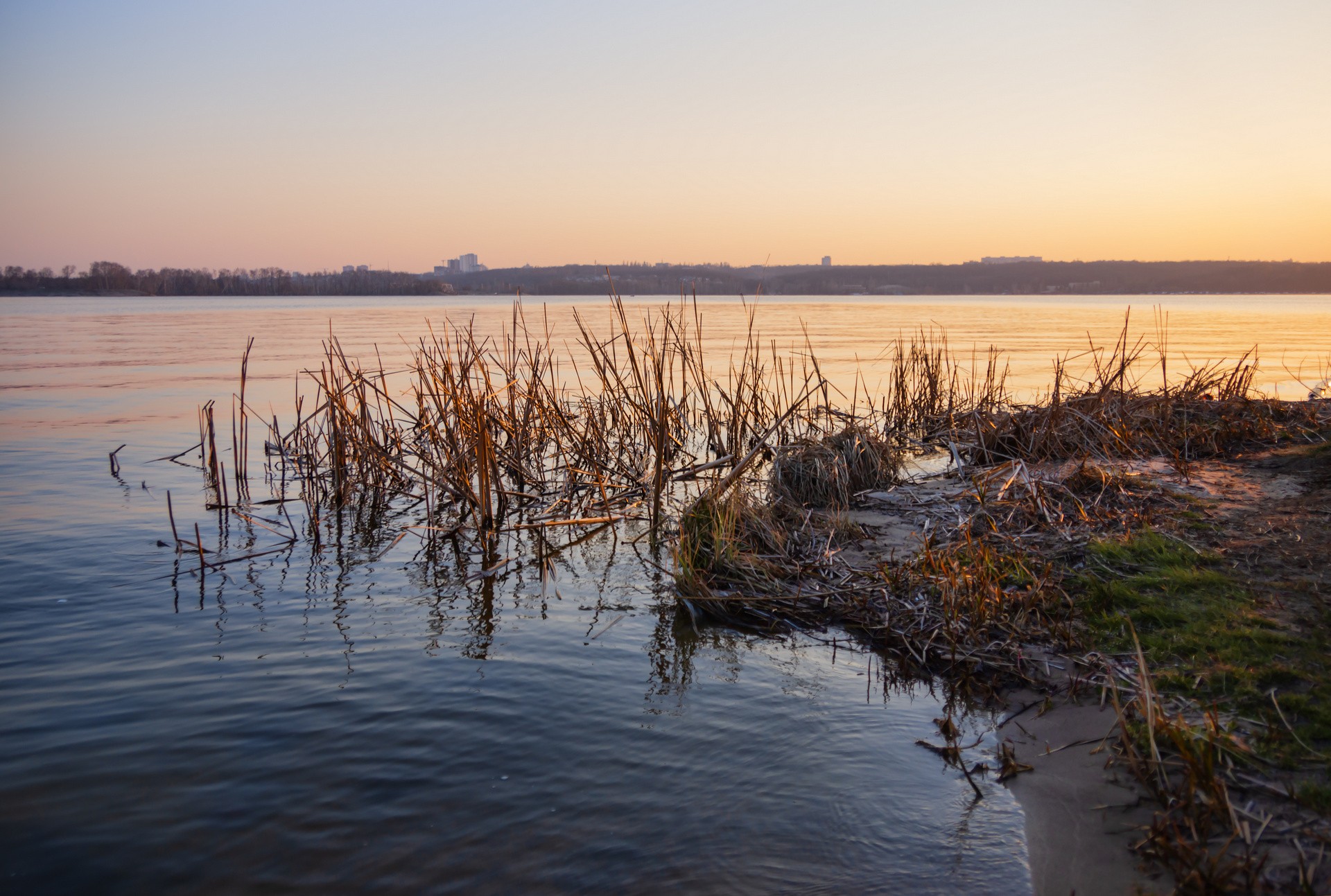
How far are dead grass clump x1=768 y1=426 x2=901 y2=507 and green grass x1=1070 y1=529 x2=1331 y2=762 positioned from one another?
298 centimetres

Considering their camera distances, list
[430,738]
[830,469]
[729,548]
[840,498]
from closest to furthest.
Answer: [430,738]
[729,548]
[840,498]
[830,469]

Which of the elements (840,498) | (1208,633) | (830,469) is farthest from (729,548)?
(1208,633)

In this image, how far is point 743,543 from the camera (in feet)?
20.9

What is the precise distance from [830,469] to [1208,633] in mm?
4493

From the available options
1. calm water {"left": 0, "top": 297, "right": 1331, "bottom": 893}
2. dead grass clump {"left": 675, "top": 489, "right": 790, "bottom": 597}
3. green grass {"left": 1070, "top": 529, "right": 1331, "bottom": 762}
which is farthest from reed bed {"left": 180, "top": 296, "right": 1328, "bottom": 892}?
calm water {"left": 0, "top": 297, "right": 1331, "bottom": 893}

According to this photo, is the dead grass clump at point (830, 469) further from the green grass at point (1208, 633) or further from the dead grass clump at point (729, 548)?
the green grass at point (1208, 633)

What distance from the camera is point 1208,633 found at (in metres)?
4.21

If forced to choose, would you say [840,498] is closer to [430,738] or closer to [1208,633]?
[1208,633]

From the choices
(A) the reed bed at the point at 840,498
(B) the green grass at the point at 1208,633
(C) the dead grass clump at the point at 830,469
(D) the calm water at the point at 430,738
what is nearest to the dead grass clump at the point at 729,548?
(A) the reed bed at the point at 840,498

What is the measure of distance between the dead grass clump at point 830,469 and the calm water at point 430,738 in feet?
6.55

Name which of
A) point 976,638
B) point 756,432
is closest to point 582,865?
point 976,638

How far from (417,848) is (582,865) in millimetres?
689

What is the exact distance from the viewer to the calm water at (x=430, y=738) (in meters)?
3.25

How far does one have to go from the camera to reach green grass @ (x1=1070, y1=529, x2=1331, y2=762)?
11.5 ft
